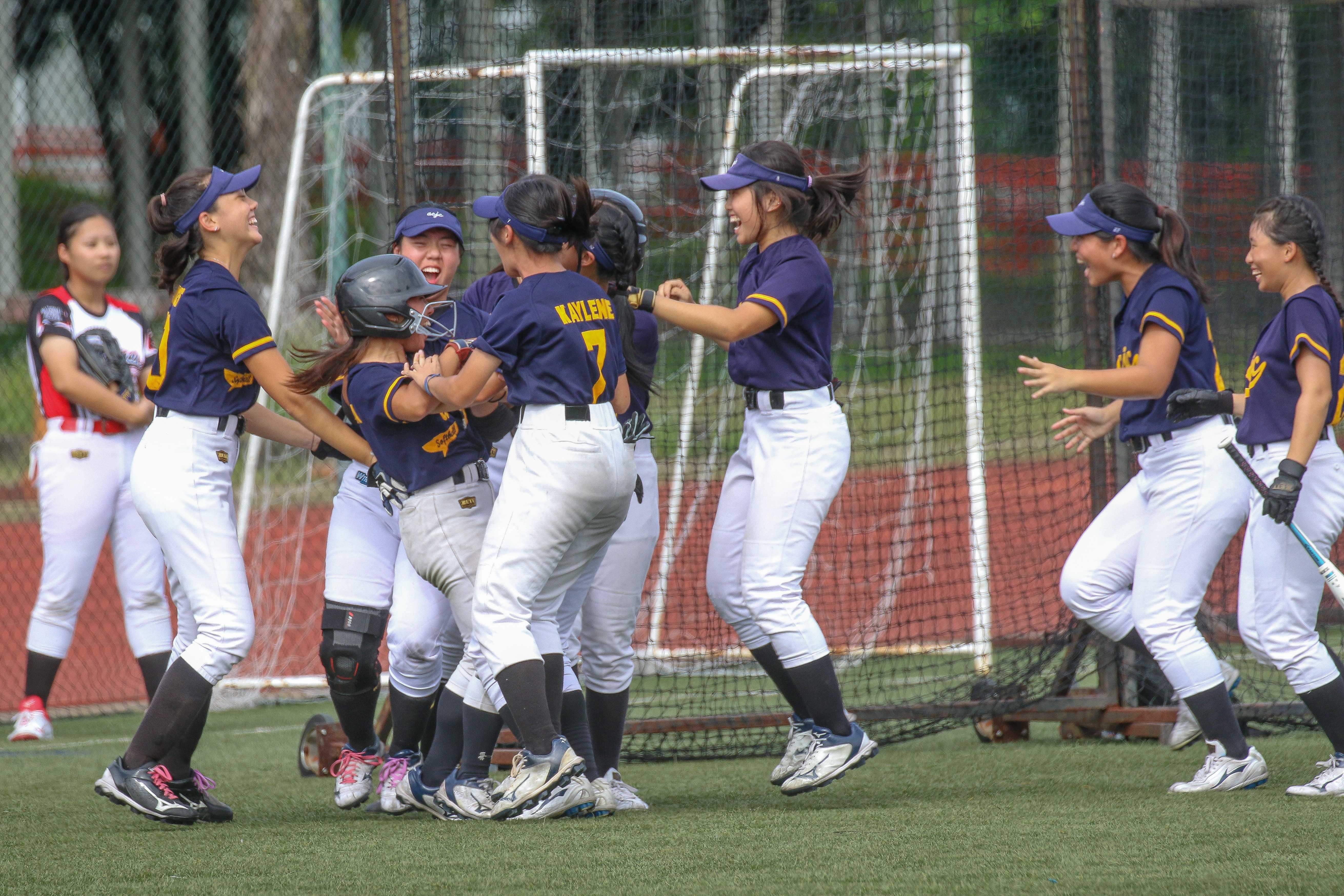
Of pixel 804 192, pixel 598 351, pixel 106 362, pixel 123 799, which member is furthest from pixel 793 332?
pixel 106 362

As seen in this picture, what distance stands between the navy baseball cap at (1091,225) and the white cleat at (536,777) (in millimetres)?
2382

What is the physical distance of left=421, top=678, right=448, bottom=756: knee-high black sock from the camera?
425 centimetres

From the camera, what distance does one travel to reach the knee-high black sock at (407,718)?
14.4 ft

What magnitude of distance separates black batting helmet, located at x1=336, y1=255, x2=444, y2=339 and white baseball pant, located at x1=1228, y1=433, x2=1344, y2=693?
106 inches

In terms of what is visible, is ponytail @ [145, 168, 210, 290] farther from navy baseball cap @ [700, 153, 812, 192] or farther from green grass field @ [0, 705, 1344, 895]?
green grass field @ [0, 705, 1344, 895]

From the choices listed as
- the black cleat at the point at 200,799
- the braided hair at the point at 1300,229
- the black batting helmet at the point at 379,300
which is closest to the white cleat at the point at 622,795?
the black cleat at the point at 200,799

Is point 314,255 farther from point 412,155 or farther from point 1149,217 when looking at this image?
point 1149,217

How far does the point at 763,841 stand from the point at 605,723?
1010 mm

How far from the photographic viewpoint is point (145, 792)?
13.2 feet

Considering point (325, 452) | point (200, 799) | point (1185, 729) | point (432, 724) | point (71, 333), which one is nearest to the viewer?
point (200, 799)

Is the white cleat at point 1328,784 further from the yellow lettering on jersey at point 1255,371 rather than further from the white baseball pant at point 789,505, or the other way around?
the white baseball pant at point 789,505

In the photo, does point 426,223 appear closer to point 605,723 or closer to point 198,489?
point 198,489

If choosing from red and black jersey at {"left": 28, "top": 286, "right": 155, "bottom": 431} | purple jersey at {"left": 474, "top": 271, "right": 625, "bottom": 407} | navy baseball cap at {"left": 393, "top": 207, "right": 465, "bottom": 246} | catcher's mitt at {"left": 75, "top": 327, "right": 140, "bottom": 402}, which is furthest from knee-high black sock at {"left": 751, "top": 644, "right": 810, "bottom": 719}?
catcher's mitt at {"left": 75, "top": 327, "right": 140, "bottom": 402}

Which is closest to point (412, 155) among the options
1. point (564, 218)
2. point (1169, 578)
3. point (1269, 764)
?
point (564, 218)
